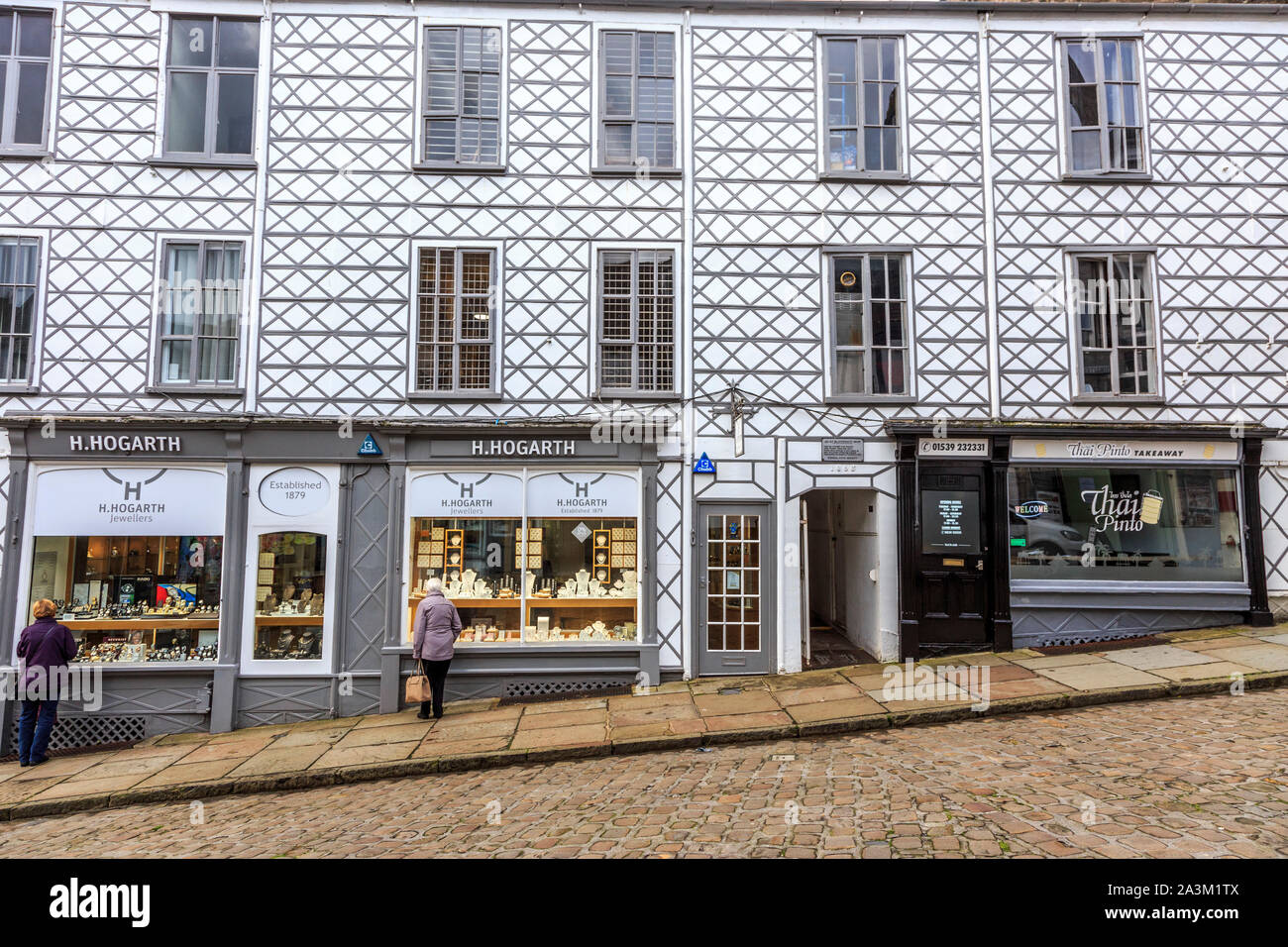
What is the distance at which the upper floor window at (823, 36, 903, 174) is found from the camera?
1084 centimetres

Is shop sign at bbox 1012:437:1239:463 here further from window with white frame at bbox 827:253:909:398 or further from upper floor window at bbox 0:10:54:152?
upper floor window at bbox 0:10:54:152

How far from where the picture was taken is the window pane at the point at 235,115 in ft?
34.3

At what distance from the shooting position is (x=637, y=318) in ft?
34.5

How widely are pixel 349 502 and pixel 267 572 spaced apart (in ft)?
5.05

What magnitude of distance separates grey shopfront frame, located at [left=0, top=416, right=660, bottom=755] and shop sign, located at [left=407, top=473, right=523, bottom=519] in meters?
0.20

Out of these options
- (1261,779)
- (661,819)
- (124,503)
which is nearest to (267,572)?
(124,503)

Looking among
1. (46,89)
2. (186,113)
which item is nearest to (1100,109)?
(186,113)

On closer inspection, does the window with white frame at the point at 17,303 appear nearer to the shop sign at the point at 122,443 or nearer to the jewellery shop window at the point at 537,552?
the shop sign at the point at 122,443

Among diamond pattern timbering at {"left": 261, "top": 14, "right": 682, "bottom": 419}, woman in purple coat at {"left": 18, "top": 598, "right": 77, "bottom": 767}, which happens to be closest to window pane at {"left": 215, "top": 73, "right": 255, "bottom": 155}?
diamond pattern timbering at {"left": 261, "top": 14, "right": 682, "bottom": 419}

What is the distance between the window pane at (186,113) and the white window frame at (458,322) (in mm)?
3673

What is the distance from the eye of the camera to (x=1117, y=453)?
1038 centimetres

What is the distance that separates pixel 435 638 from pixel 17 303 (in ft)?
26.3

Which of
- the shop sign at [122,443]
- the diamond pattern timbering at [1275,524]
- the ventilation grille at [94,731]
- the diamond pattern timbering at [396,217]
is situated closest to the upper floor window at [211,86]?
the diamond pattern timbering at [396,217]

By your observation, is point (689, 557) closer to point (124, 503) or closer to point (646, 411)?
point (646, 411)
